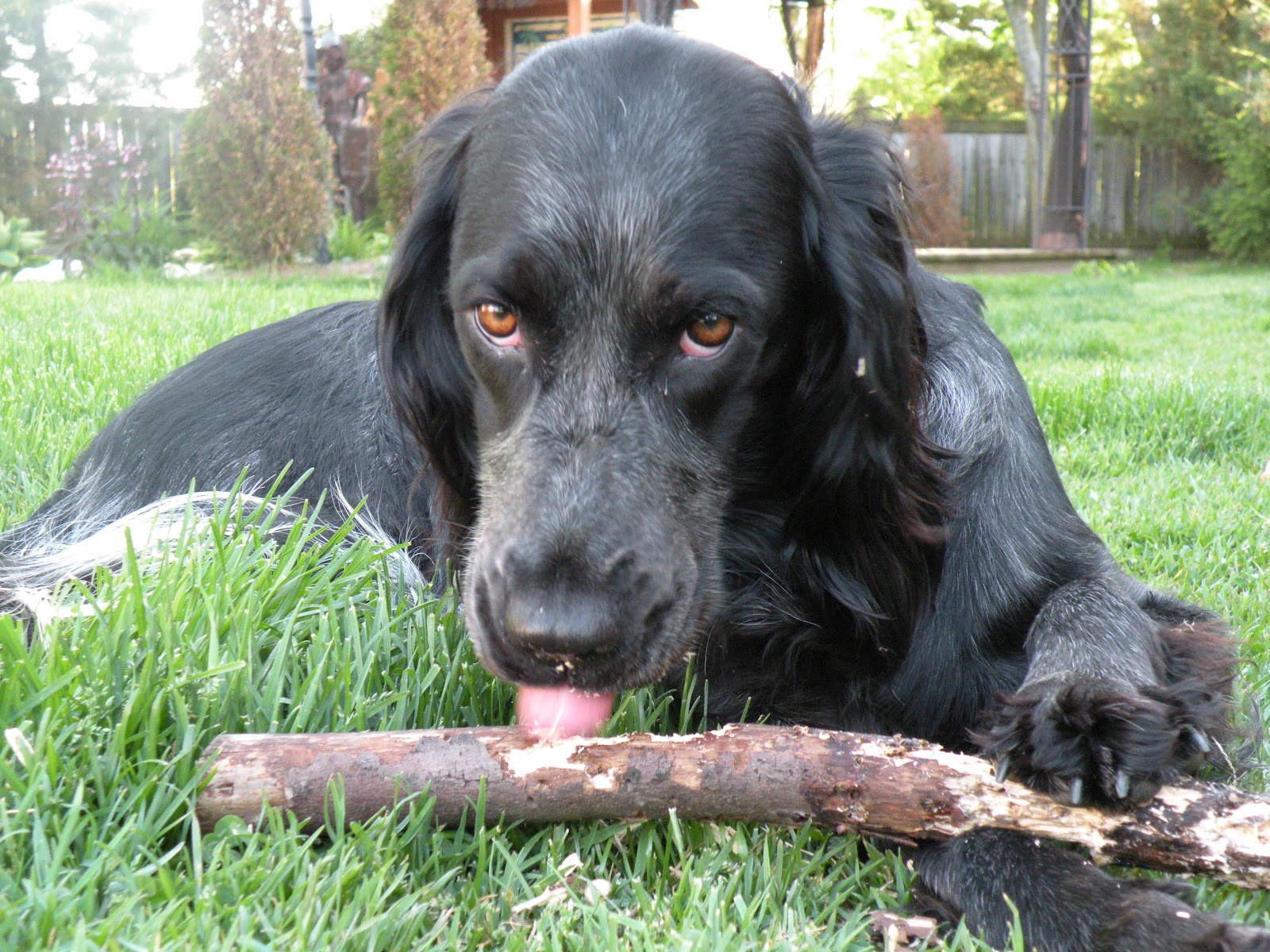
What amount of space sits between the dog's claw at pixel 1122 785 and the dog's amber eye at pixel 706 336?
0.96 metres

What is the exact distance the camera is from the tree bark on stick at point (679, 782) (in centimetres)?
177

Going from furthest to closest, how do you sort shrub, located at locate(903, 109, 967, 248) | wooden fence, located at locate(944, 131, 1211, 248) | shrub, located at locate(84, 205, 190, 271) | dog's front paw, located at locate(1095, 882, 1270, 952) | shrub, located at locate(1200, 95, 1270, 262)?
wooden fence, located at locate(944, 131, 1211, 248), shrub, located at locate(903, 109, 967, 248), shrub, located at locate(1200, 95, 1270, 262), shrub, located at locate(84, 205, 190, 271), dog's front paw, located at locate(1095, 882, 1270, 952)

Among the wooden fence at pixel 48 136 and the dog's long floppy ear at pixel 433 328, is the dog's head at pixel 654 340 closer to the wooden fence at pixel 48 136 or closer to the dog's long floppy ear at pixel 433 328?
the dog's long floppy ear at pixel 433 328

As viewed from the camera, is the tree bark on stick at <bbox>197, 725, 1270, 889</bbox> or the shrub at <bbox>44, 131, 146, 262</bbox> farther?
the shrub at <bbox>44, 131, 146, 262</bbox>

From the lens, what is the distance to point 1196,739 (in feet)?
6.31

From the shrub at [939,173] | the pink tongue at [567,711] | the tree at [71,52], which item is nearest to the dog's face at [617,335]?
the pink tongue at [567,711]

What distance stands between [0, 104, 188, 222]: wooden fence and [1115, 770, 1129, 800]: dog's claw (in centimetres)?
1940

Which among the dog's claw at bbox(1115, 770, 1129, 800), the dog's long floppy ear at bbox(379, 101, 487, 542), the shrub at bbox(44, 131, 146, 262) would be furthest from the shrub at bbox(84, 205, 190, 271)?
the dog's claw at bbox(1115, 770, 1129, 800)

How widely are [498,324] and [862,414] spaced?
0.73 meters

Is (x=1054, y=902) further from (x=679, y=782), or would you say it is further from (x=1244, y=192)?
(x=1244, y=192)

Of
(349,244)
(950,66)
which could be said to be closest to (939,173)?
(349,244)

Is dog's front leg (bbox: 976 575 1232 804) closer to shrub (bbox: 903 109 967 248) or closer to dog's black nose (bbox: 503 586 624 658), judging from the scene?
dog's black nose (bbox: 503 586 624 658)

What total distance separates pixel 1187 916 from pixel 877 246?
134cm

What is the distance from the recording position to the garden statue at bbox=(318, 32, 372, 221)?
1803 centimetres
